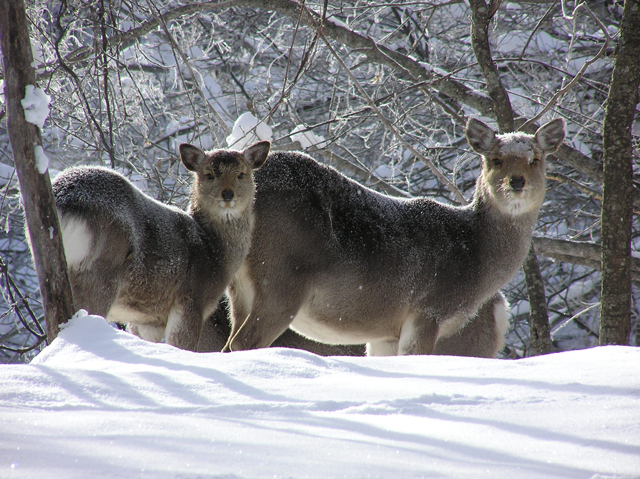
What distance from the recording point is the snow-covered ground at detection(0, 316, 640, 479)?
5.58 ft

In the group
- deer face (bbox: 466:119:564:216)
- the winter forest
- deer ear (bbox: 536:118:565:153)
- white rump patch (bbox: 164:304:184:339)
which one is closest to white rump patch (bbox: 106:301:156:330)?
white rump patch (bbox: 164:304:184:339)

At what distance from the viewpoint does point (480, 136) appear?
5.83m

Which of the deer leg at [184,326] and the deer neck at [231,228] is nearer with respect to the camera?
the deer leg at [184,326]

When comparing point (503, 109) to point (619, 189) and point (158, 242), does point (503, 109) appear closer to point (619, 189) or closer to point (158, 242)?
point (619, 189)

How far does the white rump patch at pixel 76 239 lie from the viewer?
438 cm

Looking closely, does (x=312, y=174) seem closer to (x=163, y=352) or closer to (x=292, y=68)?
(x=163, y=352)

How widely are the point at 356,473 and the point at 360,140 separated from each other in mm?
9037

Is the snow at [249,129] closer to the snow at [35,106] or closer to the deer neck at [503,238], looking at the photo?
the deer neck at [503,238]

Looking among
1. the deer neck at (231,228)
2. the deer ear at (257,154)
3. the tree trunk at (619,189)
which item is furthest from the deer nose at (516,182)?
the deer neck at (231,228)

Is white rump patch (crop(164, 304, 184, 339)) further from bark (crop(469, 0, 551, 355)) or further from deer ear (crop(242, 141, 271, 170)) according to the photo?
bark (crop(469, 0, 551, 355))

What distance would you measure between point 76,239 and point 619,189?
13.1 feet

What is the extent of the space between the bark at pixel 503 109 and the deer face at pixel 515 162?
77cm

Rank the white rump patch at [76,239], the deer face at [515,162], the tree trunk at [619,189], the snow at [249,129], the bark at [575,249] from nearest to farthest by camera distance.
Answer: the white rump patch at [76,239] → the tree trunk at [619,189] → the deer face at [515,162] → the snow at [249,129] → the bark at [575,249]

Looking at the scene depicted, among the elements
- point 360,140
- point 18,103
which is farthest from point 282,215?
point 360,140
